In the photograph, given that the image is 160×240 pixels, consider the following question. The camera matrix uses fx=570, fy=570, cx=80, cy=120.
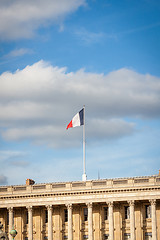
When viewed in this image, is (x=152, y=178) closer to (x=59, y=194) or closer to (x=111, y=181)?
(x=111, y=181)

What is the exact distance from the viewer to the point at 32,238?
91812 millimetres

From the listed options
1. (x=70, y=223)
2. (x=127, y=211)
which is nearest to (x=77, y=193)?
(x=70, y=223)

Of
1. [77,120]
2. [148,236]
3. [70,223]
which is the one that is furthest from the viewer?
[77,120]

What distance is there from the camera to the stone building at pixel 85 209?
8675 cm

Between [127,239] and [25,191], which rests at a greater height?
[25,191]

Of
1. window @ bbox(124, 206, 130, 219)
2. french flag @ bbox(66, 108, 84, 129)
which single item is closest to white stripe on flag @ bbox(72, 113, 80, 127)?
french flag @ bbox(66, 108, 84, 129)

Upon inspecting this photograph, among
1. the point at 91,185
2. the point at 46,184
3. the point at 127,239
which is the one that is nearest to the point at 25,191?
the point at 46,184

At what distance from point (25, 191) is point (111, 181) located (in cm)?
1485

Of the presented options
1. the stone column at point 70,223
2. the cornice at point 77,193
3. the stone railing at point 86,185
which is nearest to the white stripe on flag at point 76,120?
the stone railing at point 86,185

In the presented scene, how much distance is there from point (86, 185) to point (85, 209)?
4.33 meters

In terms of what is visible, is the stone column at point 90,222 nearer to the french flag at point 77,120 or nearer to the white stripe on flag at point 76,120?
the french flag at point 77,120

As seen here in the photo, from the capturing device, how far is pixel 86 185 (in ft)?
296

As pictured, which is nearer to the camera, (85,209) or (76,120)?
(85,209)

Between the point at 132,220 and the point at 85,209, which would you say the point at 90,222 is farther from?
the point at 132,220
